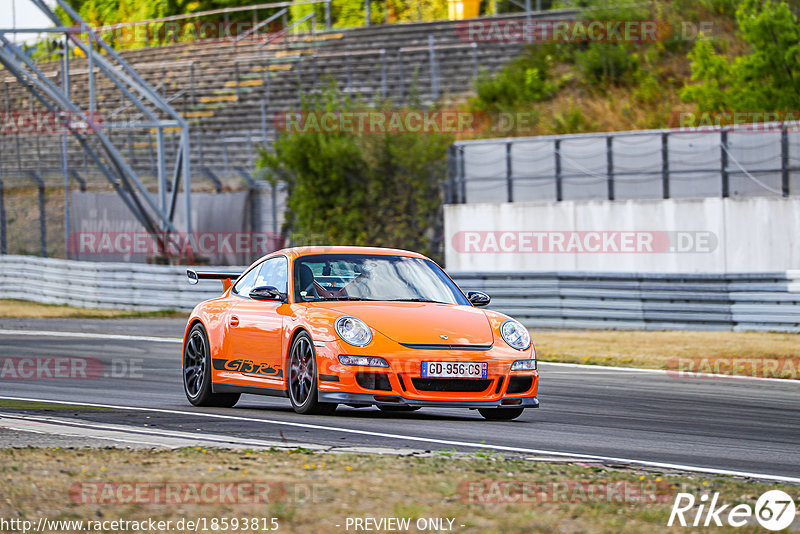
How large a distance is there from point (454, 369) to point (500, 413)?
0.92 metres

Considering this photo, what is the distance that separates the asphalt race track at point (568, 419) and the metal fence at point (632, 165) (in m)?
10.6

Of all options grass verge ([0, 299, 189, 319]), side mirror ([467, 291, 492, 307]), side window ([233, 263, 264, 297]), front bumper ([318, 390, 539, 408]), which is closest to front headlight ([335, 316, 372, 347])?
front bumper ([318, 390, 539, 408])

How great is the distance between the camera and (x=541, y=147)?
27688 mm

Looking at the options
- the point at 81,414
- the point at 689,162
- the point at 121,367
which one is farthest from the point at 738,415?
the point at 689,162

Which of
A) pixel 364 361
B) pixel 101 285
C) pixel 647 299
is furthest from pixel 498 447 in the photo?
pixel 101 285

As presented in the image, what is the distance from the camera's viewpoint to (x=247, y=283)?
11.2 metres

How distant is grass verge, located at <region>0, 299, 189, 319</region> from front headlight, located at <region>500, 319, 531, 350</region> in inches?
632

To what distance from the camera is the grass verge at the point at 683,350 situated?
1543cm

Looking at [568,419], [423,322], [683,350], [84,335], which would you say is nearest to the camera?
[423,322]

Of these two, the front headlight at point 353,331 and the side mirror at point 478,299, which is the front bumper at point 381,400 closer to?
the front headlight at point 353,331

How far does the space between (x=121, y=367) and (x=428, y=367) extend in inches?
274

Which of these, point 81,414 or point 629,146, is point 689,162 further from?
point 81,414

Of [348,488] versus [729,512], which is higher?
[348,488]

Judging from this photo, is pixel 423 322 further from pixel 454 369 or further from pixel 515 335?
pixel 515 335
